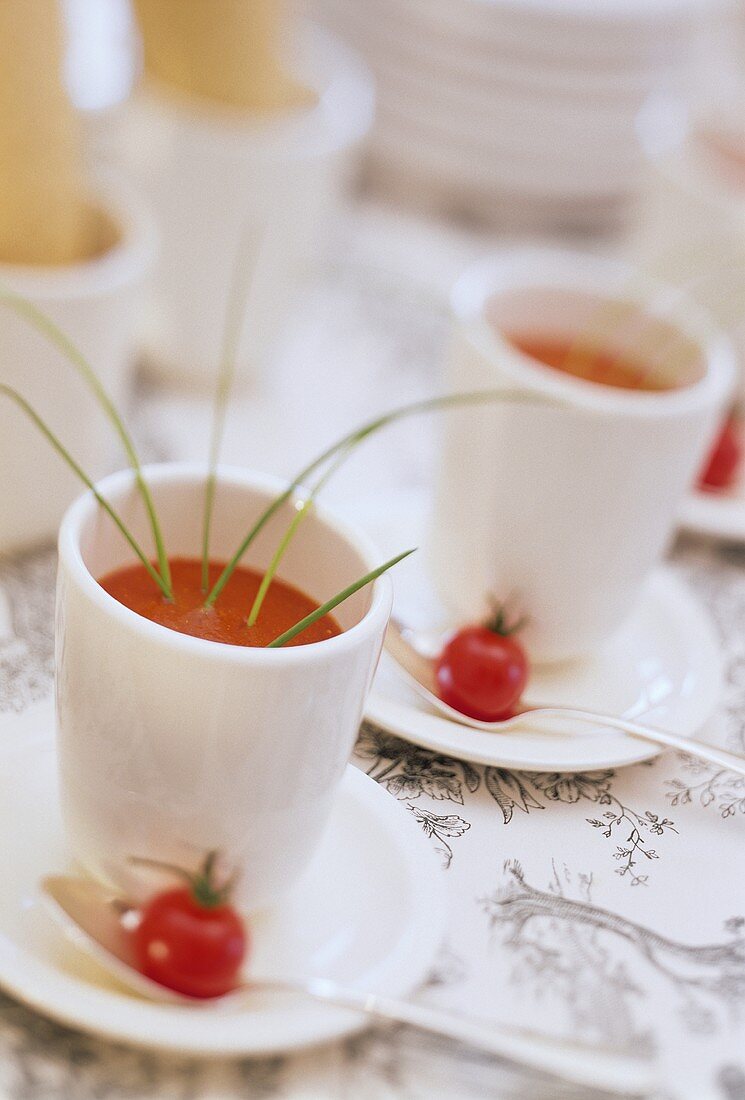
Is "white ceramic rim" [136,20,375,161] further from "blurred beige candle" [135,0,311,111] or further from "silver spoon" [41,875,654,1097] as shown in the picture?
"silver spoon" [41,875,654,1097]

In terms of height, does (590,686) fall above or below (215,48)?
below

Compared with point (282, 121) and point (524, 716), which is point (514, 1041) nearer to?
point (524, 716)

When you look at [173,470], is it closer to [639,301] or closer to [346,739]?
[346,739]

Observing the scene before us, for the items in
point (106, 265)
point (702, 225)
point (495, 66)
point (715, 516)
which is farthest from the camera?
point (495, 66)

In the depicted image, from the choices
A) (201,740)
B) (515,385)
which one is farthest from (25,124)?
(201,740)

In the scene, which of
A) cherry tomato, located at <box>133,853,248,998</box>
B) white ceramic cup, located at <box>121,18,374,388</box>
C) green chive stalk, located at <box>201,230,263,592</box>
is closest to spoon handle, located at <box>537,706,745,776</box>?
cherry tomato, located at <box>133,853,248,998</box>

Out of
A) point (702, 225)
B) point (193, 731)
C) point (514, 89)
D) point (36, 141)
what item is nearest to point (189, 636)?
point (193, 731)
